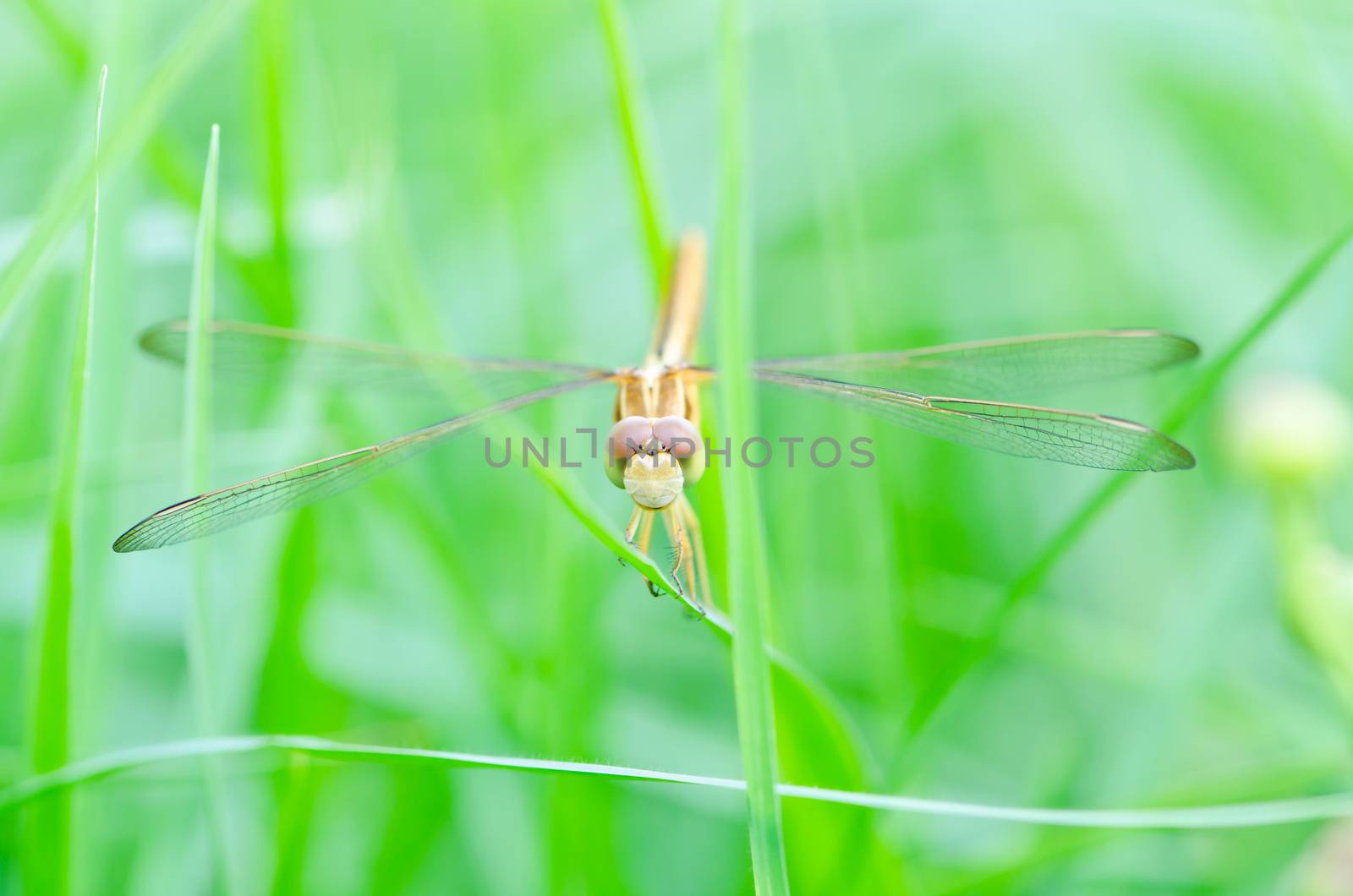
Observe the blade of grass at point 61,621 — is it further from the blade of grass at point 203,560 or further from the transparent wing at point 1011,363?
the transparent wing at point 1011,363

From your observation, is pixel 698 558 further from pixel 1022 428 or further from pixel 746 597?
pixel 746 597

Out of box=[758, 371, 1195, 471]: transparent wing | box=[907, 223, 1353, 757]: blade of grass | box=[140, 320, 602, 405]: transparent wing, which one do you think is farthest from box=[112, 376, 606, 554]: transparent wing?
box=[907, 223, 1353, 757]: blade of grass

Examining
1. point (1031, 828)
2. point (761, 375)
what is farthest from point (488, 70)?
point (1031, 828)

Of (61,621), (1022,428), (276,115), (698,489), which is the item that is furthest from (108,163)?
(1022,428)

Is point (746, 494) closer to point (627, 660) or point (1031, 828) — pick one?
point (1031, 828)

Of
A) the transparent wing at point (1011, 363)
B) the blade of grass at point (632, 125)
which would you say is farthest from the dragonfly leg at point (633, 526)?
the blade of grass at point (632, 125)
